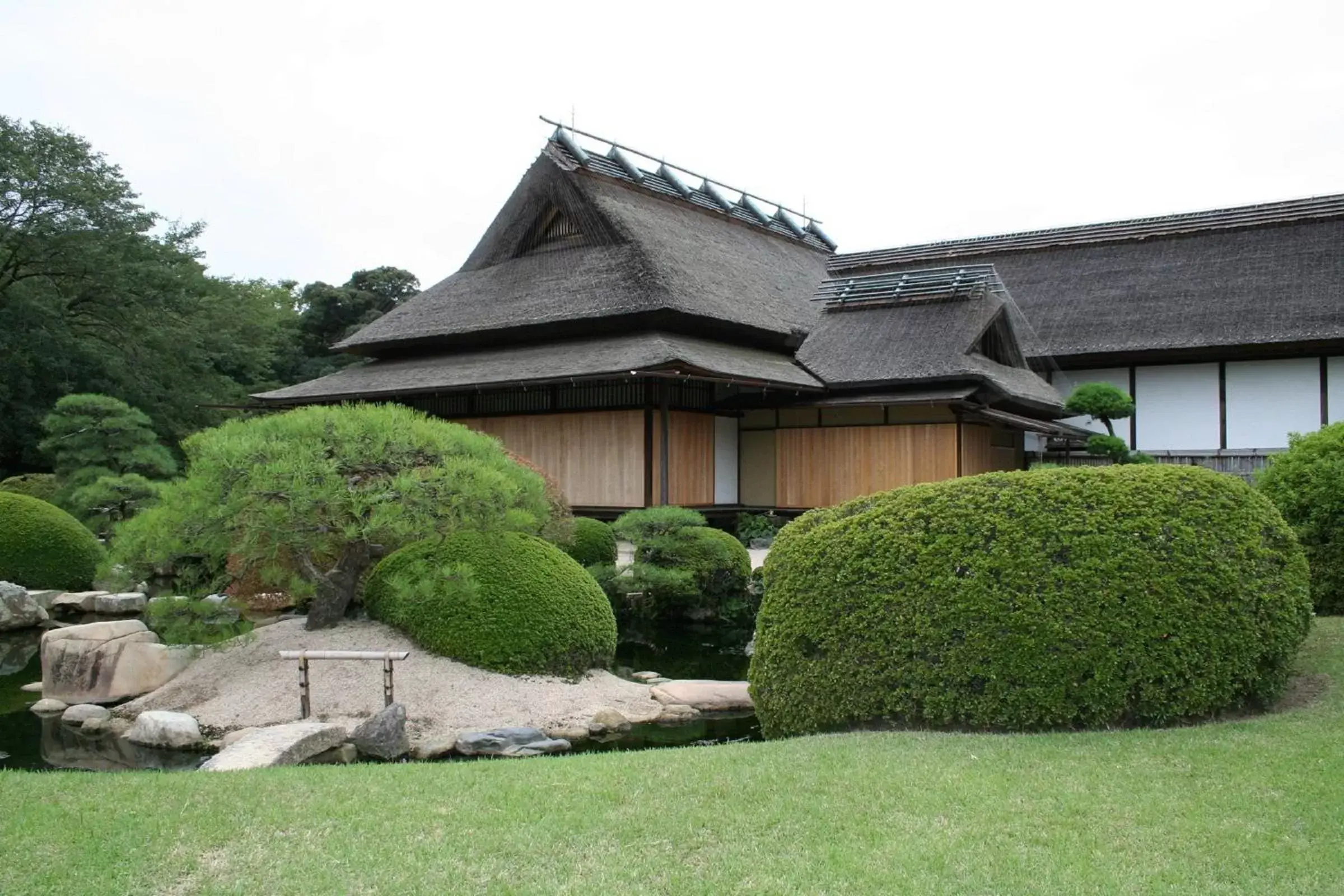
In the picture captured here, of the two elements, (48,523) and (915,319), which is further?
(915,319)

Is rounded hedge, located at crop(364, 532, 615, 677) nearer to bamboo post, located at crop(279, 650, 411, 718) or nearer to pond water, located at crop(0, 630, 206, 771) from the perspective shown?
bamboo post, located at crop(279, 650, 411, 718)

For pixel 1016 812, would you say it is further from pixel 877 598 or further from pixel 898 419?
pixel 898 419

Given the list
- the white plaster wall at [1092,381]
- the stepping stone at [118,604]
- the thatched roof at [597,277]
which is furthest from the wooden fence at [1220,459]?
the stepping stone at [118,604]

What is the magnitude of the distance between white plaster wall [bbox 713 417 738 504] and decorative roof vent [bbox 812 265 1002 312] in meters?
3.87

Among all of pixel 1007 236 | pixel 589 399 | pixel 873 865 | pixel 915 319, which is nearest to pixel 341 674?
pixel 873 865

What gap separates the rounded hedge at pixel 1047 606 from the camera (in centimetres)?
587

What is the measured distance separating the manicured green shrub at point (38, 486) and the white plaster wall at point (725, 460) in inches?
512

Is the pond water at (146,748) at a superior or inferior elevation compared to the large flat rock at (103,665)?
inferior

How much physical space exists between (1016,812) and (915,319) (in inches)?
624

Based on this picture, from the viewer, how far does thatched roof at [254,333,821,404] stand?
16.5 metres

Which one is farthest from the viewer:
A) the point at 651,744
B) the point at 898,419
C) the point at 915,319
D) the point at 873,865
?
the point at 915,319

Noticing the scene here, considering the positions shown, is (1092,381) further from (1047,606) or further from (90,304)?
(90,304)

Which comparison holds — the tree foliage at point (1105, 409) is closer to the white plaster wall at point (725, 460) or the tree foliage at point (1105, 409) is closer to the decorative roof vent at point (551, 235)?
the white plaster wall at point (725, 460)

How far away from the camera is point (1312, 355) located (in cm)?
1878
